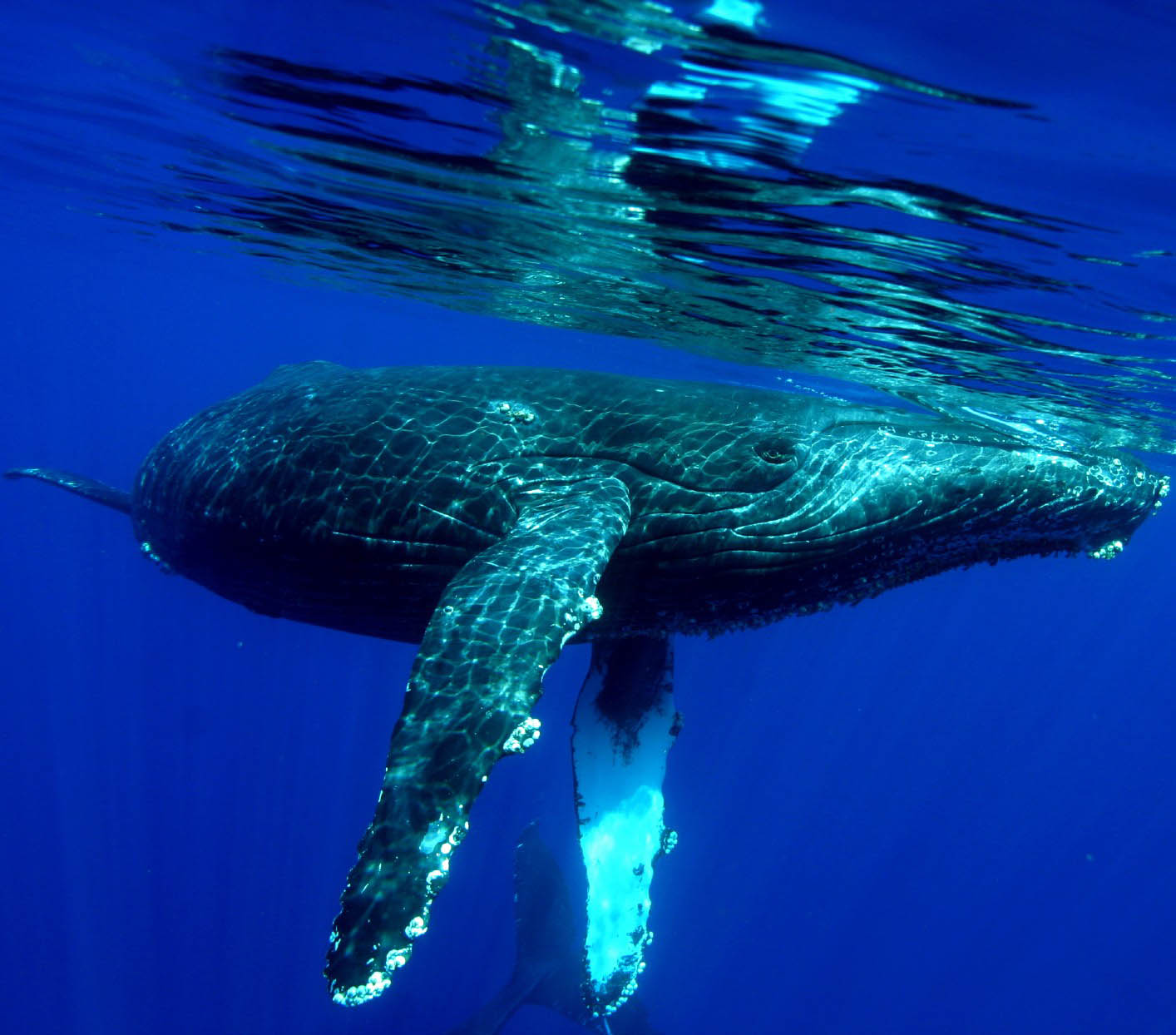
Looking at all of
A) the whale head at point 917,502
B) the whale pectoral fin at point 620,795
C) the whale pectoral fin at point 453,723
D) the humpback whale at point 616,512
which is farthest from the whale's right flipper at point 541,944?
the whale pectoral fin at point 453,723

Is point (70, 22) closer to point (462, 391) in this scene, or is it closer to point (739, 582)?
point (462, 391)

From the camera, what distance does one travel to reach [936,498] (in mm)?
6914

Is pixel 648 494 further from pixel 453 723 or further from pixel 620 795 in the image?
pixel 620 795

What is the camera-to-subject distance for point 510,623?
4.76 meters

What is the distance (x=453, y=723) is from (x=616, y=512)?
7.70 ft

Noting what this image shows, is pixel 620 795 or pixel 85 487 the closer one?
pixel 620 795

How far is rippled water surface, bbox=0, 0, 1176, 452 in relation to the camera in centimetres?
628

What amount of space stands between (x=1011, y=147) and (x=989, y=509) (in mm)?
3307

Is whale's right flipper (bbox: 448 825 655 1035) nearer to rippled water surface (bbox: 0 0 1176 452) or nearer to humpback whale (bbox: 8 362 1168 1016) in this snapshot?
humpback whale (bbox: 8 362 1168 1016)

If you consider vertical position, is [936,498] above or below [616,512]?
above

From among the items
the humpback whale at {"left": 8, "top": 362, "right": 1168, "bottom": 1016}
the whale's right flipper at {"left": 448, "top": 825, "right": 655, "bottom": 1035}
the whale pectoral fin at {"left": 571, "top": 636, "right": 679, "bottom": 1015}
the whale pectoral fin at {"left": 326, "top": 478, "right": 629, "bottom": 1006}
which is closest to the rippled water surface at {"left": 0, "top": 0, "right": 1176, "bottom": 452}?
the humpback whale at {"left": 8, "top": 362, "right": 1168, "bottom": 1016}

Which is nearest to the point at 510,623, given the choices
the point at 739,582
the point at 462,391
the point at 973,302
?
the point at 739,582

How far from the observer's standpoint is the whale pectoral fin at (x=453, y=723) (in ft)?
12.6

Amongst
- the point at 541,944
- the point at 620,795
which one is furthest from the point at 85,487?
the point at 541,944
